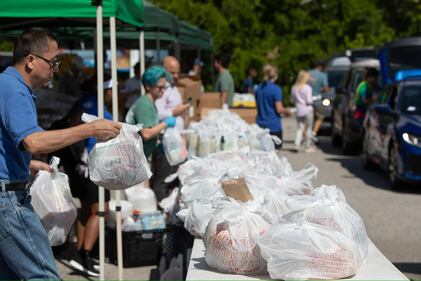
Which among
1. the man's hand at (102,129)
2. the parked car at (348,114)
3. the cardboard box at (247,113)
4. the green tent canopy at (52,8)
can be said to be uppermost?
the green tent canopy at (52,8)

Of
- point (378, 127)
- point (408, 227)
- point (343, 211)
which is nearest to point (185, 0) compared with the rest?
point (378, 127)

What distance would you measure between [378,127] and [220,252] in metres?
10.1

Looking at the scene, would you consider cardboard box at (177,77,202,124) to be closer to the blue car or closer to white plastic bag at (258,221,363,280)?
the blue car

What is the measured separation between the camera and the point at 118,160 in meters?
5.27

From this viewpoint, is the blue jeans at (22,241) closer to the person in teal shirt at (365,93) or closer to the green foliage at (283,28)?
the person in teal shirt at (365,93)

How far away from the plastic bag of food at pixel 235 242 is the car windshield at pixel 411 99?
9.08 metres

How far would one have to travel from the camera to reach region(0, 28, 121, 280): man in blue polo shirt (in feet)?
14.2

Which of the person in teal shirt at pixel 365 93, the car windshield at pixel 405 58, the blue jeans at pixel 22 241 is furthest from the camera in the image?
the person in teal shirt at pixel 365 93

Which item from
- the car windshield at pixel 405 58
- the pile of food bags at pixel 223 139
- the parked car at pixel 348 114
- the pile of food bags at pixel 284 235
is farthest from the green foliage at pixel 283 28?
the pile of food bags at pixel 284 235

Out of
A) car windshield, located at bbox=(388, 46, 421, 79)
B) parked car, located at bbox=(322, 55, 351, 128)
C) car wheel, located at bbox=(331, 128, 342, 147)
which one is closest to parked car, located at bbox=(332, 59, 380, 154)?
car wheel, located at bbox=(331, 128, 342, 147)

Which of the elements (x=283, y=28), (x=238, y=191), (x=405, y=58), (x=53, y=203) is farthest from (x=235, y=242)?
(x=283, y=28)

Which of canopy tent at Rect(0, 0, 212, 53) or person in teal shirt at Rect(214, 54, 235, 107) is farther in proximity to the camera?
person in teal shirt at Rect(214, 54, 235, 107)

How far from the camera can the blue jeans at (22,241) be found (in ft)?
14.7

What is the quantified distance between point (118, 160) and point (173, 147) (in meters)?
3.68
